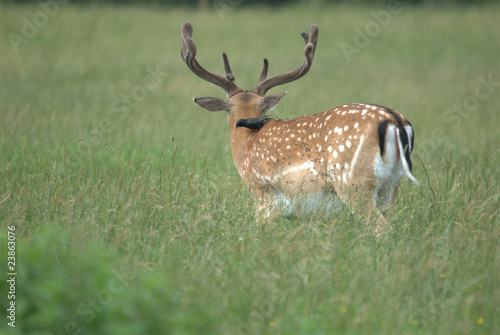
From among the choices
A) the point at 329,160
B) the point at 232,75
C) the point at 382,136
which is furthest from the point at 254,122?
the point at 382,136

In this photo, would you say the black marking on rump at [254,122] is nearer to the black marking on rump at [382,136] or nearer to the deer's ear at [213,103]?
the deer's ear at [213,103]

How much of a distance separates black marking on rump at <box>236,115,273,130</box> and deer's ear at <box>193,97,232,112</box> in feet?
1.28

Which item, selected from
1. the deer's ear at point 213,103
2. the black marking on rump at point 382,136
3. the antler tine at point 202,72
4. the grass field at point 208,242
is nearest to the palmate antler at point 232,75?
the antler tine at point 202,72

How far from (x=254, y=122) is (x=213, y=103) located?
48cm

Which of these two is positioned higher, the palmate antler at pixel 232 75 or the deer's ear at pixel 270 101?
the palmate antler at pixel 232 75

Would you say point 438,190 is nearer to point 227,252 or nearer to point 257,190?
point 257,190

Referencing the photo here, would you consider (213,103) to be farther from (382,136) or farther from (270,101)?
(382,136)

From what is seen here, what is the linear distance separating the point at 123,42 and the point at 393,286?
58.5ft

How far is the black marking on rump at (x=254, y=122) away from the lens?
5883mm

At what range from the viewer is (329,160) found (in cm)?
498

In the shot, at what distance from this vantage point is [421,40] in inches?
→ 853

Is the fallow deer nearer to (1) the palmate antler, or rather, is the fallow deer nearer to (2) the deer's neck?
(2) the deer's neck

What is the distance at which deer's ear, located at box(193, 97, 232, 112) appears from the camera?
608cm

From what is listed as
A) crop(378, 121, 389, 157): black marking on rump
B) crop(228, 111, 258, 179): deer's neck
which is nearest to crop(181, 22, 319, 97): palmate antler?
crop(228, 111, 258, 179): deer's neck
